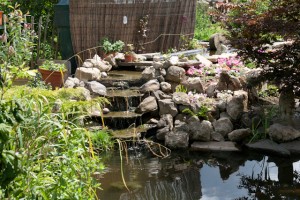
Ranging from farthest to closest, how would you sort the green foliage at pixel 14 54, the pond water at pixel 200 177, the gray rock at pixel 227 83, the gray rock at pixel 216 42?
the gray rock at pixel 216 42
the gray rock at pixel 227 83
the pond water at pixel 200 177
the green foliage at pixel 14 54

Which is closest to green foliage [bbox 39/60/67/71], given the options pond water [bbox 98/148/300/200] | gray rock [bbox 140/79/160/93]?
gray rock [bbox 140/79/160/93]

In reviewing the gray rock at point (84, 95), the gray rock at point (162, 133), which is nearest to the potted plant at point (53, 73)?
the gray rock at point (84, 95)

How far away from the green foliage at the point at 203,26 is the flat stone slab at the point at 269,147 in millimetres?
7789

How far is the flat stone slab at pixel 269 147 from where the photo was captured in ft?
24.7

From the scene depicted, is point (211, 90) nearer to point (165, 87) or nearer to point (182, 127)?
point (165, 87)

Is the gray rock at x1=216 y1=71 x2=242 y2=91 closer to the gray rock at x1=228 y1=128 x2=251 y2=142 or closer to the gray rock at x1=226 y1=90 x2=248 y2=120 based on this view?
the gray rock at x1=226 y1=90 x2=248 y2=120

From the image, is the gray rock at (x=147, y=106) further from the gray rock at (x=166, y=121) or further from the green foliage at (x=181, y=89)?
the green foliage at (x=181, y=89)

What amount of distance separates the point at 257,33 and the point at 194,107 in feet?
5.07

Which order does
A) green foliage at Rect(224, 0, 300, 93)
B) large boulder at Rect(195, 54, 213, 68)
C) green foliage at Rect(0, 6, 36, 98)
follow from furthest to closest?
1. large boulder at Rect(195, 54, 213, 68)
2. green foliage at Rect(224, 0, 300, 93)
3. green foliage at Rect(0, 6, 36, 98)

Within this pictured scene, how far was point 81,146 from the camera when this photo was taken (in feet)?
13.4

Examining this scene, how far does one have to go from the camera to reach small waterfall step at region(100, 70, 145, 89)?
30.8 feet

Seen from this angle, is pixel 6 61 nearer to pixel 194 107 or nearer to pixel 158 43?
pixel 194 107

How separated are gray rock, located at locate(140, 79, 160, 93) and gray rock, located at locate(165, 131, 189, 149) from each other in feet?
4.29

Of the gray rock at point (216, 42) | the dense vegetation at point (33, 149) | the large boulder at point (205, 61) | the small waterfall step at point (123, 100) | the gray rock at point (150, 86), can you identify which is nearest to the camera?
the dense vegetation at point (33, 149)
